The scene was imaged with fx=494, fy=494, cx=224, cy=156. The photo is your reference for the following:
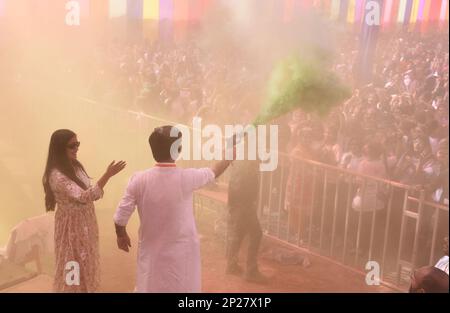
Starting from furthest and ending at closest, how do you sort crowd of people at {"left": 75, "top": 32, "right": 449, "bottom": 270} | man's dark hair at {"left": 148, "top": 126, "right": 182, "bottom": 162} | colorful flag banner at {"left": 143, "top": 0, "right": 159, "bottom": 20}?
colorful flag banner at {"left": 143, "top": 0, "right": 159, "bottom": 20}
crowd of people at {"left": 75, "top": 32, "right": 449, "bottom": 270}
man's dark hair at {"left": 148, "top": 126, "right": 182, "bottom": 162}

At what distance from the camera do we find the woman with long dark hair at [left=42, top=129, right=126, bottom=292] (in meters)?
3.25

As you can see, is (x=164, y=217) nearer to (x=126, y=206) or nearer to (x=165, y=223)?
(x=165, y=223)

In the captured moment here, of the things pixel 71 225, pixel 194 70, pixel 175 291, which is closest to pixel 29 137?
pixel 194 70

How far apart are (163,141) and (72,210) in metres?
0.85

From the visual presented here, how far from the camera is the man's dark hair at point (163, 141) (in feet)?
9.93

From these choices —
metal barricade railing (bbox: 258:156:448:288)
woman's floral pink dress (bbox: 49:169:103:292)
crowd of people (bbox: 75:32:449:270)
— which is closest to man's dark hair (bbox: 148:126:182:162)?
woman's floral pink dress (bbox: 49:169:103:292)

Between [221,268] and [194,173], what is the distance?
2.26 meters

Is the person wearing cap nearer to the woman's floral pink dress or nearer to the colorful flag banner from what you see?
the woman's floral pink dress

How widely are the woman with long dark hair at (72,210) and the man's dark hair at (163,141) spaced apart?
0.36 m

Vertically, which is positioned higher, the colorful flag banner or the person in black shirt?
the colorful flag banner

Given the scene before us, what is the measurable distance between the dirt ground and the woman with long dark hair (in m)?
0.93

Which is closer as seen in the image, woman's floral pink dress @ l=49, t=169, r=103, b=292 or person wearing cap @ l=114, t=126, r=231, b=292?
person wearing cap @ l=114, t=126, r=231, b=292

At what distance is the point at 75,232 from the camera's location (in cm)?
339
